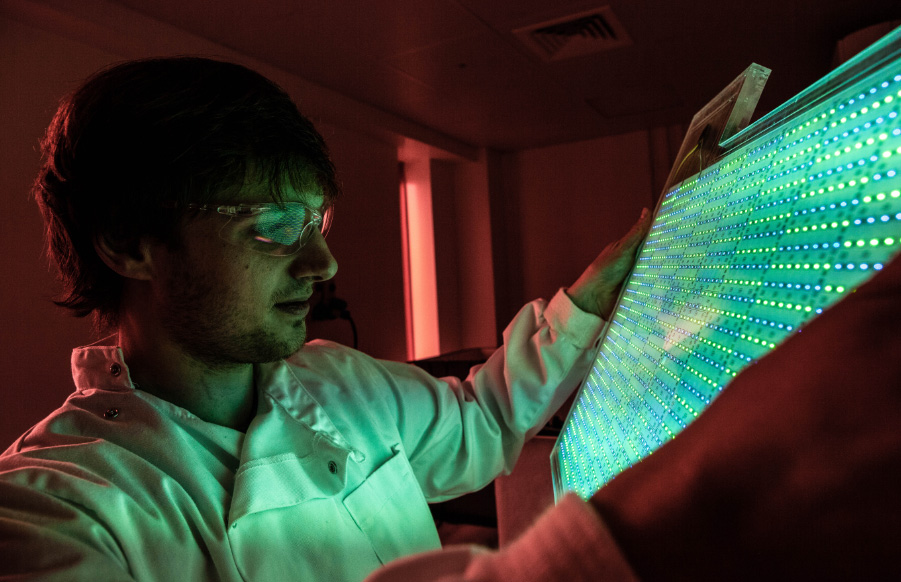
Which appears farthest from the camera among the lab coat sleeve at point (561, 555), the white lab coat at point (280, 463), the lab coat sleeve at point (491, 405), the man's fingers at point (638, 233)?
the lab coat sleeve at point (491, 405)

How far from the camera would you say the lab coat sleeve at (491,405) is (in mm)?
1109

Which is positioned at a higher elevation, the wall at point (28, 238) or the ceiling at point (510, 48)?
the ceiling at point (510, 48)

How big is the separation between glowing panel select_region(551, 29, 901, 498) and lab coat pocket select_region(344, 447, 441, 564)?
1.49ft

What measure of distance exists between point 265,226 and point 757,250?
815mm

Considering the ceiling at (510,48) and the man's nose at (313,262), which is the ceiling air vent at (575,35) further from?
the man's nose at (313,262)

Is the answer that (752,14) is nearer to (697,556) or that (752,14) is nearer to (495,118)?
(495,118)

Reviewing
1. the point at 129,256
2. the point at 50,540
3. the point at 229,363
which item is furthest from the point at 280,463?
the point at 129,256

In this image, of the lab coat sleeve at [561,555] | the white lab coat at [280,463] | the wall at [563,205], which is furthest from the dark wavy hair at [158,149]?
the wall at [563,205]

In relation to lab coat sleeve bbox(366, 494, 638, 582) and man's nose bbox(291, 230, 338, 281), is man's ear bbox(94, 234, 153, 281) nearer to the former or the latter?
man's nose bbox(291, 230, 338, 281)

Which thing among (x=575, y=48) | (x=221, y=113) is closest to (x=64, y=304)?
(x=221, y=113)

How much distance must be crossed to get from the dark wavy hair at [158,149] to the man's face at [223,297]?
0.16 ft

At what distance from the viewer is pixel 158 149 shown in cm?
97

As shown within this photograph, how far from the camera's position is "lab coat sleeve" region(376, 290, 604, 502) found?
1109mm

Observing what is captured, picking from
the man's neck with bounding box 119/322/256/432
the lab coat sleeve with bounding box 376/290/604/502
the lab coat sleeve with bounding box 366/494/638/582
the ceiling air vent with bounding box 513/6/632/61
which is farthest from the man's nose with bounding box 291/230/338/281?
the ceiling air vent with bounding box 513/6/632/61
